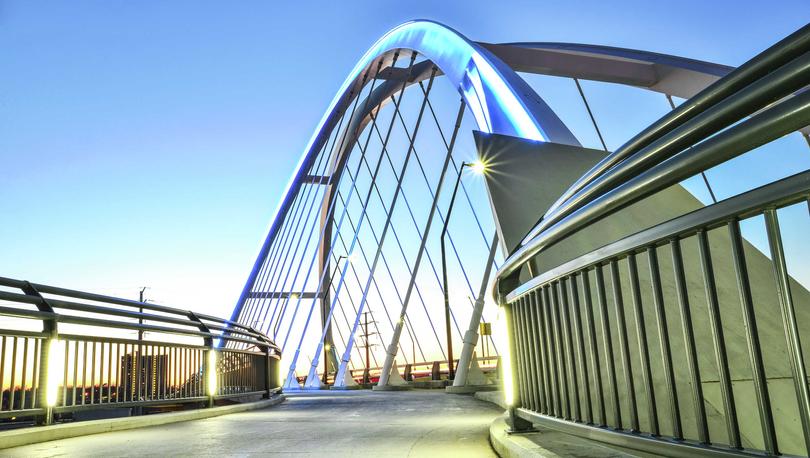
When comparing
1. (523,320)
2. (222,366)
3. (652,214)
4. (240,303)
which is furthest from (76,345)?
(240,303)

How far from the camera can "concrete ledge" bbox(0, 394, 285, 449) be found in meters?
5.30

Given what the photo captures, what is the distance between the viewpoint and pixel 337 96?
3200cm

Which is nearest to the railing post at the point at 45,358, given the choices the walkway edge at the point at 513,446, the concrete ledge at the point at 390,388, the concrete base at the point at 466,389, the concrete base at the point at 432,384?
the walkway edge at the point at 513,446

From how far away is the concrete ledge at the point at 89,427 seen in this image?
209 inches

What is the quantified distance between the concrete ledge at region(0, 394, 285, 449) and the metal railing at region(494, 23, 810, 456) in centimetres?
409

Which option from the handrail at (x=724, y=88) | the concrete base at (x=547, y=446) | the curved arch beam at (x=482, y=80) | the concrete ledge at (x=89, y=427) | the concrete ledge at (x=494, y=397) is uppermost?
the curved arch beam at (x=482, y=80)

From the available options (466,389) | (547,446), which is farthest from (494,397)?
(547,446)

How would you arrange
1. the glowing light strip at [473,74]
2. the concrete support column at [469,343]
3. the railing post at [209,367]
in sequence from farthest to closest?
the concrete support column at [469,343] → the glowing light strip at [473,74] → the railing post at [209,367]

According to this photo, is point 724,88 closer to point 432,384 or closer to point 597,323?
point 597,323

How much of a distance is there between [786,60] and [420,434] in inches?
188

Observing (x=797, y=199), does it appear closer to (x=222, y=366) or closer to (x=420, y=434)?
(x=420, y=434)

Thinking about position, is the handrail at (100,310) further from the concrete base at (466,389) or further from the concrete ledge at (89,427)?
the concrete base at (466,389)

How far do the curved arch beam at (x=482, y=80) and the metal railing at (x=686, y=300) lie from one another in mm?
7981

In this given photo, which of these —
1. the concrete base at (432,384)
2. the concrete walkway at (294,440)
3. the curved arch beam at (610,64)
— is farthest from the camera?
the concrete base at (432,384)
